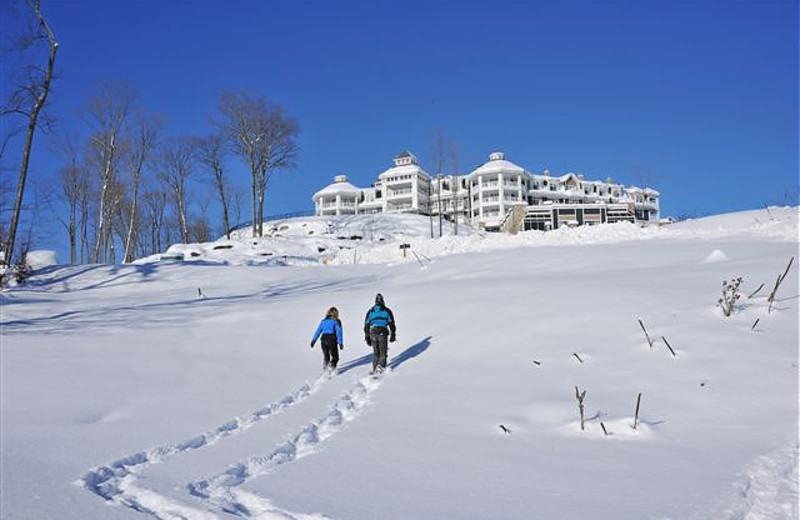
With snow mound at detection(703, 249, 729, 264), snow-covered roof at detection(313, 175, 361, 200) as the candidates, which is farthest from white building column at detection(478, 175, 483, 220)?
snow mound at detection(703, 249, 729, 264)

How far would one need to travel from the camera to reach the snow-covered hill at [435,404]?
163 inches

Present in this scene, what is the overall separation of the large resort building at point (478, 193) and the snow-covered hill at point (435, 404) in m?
54.6

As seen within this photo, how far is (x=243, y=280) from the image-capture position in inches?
920

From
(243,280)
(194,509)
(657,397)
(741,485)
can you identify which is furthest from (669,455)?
(243,280)

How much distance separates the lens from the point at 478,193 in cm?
7688

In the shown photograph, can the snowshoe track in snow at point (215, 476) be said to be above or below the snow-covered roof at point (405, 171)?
below

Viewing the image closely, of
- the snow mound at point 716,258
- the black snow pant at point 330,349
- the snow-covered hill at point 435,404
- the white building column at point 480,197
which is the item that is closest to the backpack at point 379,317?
the black snow pant at point 330,349

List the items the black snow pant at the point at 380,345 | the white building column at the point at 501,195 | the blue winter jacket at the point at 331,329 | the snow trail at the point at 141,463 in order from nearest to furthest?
the snow trail at the point at 141,463
the black snow pant at the point at 380,345
the blue winter jacket at the point at 331,329
the white building column at the point at 501,195

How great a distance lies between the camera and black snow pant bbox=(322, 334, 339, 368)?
10.2 metres

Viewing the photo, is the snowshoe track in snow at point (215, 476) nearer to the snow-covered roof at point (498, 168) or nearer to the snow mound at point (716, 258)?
the snow mound at point (716, 258)

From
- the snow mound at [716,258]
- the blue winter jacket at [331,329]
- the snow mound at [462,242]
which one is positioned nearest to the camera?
the blue winter jacket at [331,329]

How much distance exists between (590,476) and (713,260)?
1290 centimetres

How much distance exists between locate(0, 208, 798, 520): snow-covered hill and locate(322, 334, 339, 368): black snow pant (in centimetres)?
51

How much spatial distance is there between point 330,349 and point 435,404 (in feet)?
10.9
